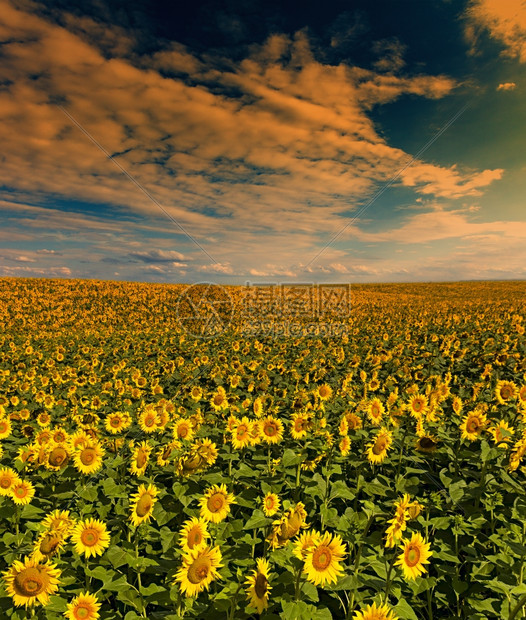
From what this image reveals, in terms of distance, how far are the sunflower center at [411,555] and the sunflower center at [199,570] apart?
1585 mm

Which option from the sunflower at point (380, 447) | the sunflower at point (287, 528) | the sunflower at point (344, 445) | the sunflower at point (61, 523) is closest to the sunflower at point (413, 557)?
the sunflower at point (287, 528)

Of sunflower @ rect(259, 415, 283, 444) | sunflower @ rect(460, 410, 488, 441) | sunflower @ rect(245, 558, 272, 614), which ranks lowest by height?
sunflower @ rect(245, 558, 272, 614)

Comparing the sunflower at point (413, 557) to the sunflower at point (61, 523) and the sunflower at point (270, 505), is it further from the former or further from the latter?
the sunflower at point (61, 523)

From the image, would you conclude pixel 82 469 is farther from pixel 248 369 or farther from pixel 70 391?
pixel 248 369

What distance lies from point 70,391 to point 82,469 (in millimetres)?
6429

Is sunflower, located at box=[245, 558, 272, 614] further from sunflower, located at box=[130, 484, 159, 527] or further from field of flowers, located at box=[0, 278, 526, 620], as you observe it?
sunflower, located at box=[130, 484, 159, 527]

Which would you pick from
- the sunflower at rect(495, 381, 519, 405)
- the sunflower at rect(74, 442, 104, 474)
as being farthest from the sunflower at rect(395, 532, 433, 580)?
the sunflower at rect(495, 381, 519, 405)

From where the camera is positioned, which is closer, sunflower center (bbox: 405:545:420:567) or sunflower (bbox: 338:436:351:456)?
sunflower center (bbox: 405:545:420:567)

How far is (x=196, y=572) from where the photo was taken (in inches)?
98.6

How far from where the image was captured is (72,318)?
998 inches

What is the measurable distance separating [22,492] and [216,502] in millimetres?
2351

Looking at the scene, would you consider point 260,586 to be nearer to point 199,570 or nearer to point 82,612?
point 199,570

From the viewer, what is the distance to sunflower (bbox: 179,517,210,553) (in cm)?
262

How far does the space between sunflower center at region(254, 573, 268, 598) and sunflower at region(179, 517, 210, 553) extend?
0.49 metres
